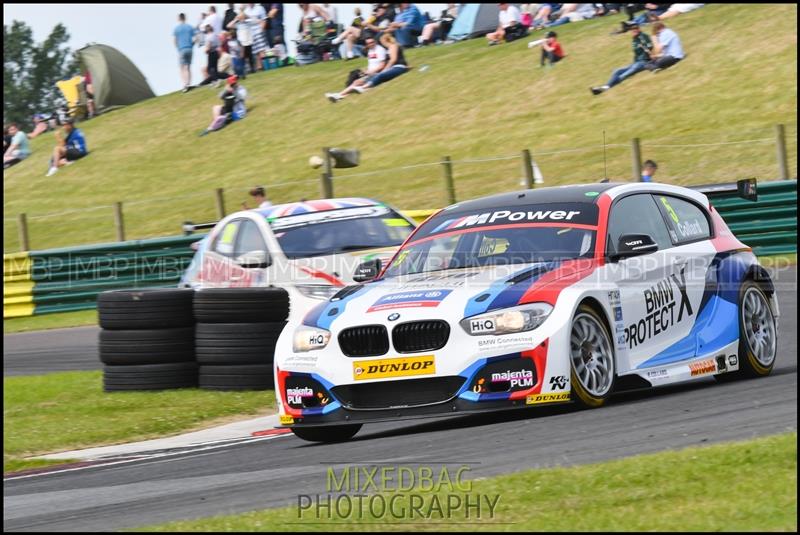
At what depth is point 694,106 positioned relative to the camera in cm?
2850

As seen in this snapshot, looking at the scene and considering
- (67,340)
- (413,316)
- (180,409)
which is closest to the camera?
(413,316)

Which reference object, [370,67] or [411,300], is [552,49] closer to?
[370,67]

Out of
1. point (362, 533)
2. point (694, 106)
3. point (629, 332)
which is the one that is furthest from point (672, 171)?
point (362, 533)

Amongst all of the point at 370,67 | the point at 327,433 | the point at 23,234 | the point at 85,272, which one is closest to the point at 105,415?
the point at 327,433

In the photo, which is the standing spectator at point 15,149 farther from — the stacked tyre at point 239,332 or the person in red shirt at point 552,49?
the stacked tyre at point 239,332

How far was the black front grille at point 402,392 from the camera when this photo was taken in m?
7.49

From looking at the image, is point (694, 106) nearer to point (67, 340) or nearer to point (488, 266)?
point (67, 340)

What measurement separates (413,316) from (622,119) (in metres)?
22.5

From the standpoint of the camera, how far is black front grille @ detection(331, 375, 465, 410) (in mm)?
7492

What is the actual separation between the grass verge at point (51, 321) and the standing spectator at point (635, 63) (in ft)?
46.1

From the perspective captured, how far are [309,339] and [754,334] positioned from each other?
332cm

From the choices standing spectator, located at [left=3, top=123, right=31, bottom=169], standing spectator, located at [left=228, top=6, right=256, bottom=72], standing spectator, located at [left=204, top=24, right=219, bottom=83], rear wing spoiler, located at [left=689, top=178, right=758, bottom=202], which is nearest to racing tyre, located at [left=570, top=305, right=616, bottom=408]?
rear wing spoiler, located at [left=689, top=178, right=758, bottom=202]

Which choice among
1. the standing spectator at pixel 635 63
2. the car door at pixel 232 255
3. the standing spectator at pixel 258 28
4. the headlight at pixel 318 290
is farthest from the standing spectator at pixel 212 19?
the headlight at pixel 318 290

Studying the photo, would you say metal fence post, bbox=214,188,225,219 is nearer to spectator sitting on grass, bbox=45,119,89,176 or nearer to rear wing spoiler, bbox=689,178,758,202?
rear wing spoiler, bbox=689,178,758,202
